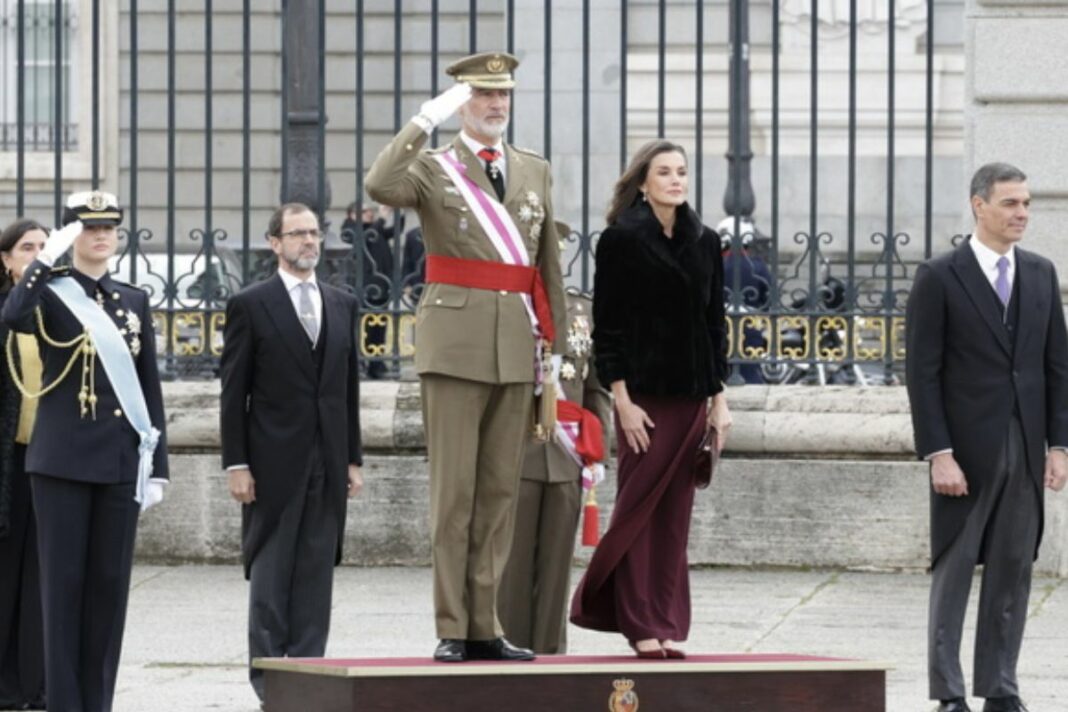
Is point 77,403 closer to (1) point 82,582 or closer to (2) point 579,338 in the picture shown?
(1) point 82,582

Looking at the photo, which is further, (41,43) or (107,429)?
(41,43)

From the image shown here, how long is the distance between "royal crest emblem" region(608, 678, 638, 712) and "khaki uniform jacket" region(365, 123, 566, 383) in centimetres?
93

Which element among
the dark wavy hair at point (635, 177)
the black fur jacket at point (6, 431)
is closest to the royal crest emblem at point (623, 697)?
the dark wavy hair at point (635, 177)

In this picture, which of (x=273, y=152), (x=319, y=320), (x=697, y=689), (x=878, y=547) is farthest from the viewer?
(x=273, y=152)

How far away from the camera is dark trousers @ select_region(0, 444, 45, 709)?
9992mm

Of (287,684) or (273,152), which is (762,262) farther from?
(273,152)

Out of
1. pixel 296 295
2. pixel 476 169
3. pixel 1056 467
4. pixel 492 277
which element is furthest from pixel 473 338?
pixel 1056 467

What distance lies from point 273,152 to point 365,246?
867 cm

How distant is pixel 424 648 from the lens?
11.3m

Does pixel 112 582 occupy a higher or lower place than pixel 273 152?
lower

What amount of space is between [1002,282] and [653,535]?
148 centimetres

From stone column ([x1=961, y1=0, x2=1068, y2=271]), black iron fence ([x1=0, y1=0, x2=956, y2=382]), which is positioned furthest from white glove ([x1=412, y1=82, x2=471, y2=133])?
stone column ([x1=961, y1=0, x2=1068, y2=271])

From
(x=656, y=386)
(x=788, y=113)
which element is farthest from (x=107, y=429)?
(x=788, y=113)

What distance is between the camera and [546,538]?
10.0 metres
